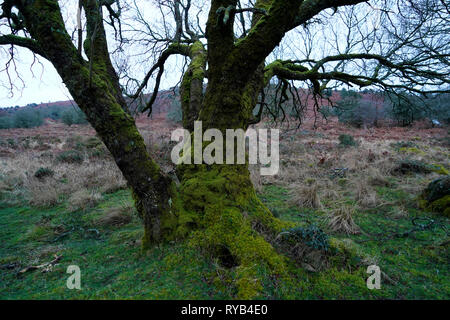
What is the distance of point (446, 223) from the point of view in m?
3.78

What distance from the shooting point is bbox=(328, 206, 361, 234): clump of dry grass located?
12.5 feet

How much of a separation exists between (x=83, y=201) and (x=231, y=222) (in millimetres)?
4417

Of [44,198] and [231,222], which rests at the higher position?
[231,222]

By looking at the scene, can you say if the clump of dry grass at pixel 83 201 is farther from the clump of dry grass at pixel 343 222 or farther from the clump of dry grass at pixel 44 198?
the clump of dry grass at pixel 343 222

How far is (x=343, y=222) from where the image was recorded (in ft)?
12.8

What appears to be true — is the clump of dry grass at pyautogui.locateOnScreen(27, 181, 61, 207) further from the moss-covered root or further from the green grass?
the moss-covered root

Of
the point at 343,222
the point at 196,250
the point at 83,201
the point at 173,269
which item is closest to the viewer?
the point at 173,269

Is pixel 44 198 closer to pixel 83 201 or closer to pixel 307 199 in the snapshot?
pixel 83 201

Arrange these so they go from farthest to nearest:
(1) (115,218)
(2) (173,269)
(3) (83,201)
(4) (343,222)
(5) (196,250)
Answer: (3) (83,201) < (1) (115,218) < (4) (343,222) < (5) (196,250) < (2) (173,269)

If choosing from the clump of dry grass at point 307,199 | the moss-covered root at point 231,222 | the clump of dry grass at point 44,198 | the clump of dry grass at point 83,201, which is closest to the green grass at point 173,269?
the moss-covered root at point 231,222

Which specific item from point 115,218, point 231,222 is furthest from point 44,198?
point 231,222

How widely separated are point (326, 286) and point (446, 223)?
3285 millimetres
